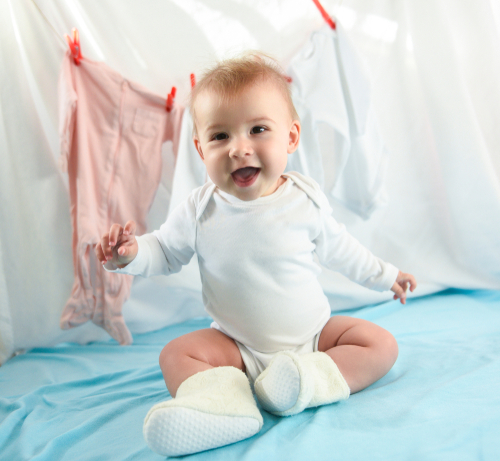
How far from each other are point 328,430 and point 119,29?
1144 millimetres

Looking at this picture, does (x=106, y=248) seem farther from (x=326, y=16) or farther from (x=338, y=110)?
(x=326, y=16)

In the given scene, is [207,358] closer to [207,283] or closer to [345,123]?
[207,283]

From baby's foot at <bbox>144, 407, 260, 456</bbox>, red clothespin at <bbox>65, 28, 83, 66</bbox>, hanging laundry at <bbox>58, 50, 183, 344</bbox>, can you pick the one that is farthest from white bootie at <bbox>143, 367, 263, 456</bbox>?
red clothespin at <bbox>65, 28, 83, 66</bbox>

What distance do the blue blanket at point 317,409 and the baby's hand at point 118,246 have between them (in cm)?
27

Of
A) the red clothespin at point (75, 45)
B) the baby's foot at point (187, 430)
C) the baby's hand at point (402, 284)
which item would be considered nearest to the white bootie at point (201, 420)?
the baby's foot at point (187, 430)

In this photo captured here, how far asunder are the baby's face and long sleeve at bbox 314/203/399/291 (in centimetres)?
23

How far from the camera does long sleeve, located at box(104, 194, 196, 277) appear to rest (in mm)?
911

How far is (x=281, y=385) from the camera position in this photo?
671mm

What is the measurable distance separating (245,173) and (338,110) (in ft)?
1.90

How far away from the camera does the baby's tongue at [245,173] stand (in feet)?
2.68

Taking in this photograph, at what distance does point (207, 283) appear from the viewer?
0.93 metres

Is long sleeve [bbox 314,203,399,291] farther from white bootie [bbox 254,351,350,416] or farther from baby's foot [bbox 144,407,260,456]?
baby's foot [bbox 144,407,260,456]

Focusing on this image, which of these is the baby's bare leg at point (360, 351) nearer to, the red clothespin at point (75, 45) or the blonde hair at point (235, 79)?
the blonde hair at point (235, 79)

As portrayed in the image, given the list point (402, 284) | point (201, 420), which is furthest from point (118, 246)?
point (402, 284)
